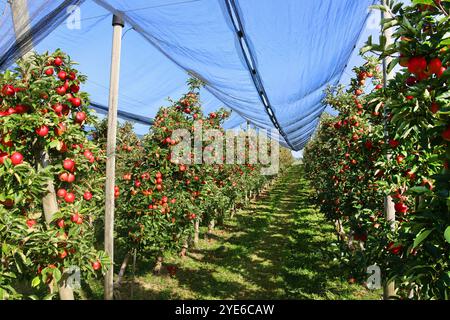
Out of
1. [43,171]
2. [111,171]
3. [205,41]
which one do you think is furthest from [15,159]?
[205,41]

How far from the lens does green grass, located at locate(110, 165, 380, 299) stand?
5097 millimetres

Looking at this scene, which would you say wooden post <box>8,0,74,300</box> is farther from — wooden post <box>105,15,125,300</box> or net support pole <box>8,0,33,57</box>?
wooden post <box>105,15,125,300</box>

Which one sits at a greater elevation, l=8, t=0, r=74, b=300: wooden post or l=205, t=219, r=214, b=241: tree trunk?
l=8, t=0, r=74, b=300: wooden post

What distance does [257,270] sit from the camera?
20.7ft

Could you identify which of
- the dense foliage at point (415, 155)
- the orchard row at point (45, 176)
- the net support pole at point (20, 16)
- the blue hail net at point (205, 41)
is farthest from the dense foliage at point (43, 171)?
the dense foliage at point (415, 155)

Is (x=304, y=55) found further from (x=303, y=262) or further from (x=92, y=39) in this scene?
(x=303, y=262)

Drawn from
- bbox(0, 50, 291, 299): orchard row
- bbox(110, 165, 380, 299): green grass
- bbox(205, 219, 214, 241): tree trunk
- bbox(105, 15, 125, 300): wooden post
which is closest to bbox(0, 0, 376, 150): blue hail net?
bbox(105, 15, 125, 300): wooden post

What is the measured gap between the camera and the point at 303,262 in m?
6.60

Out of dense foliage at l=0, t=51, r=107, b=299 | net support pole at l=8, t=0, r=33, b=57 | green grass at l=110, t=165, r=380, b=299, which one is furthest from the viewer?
green grass at l=110, t=165, r=380, b=299

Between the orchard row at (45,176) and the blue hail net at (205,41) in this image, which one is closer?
the orchard row at (45,176)

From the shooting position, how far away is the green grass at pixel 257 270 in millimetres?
5097

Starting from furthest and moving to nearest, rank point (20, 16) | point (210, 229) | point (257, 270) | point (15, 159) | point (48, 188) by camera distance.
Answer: point (210, 229), point (257, 270), point (20, 16), point (48, 188), point (15, 159)

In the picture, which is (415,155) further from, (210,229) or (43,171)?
(210,229)

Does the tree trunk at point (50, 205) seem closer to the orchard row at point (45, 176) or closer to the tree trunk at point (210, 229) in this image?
the orchard row at point (45, 176)
